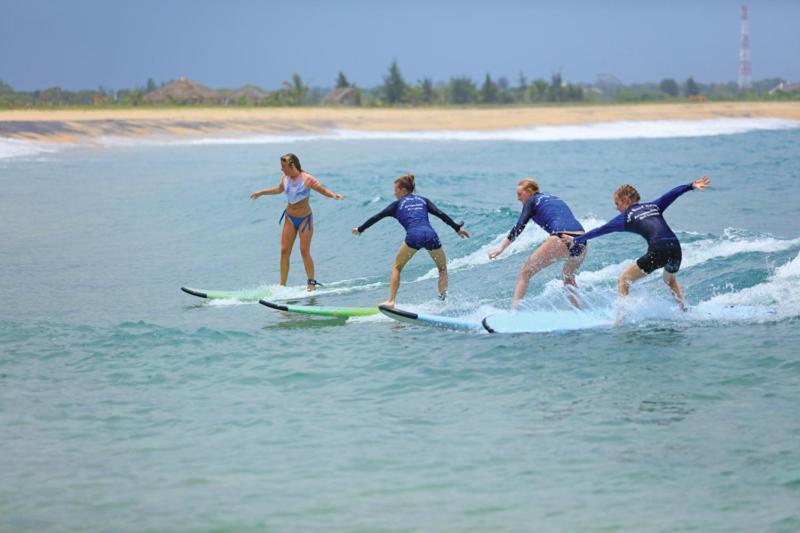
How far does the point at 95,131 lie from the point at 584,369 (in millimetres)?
45227

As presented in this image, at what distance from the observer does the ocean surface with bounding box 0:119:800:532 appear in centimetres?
631

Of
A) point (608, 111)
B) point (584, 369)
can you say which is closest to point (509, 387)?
point (584, 369)

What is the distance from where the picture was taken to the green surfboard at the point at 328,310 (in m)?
11.4

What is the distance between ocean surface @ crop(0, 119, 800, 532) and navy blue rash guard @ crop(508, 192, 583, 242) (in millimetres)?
810

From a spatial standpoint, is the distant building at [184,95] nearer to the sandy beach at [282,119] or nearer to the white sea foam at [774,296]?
the sandy beach at [282,119]

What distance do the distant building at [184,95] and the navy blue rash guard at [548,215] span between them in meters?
65.9

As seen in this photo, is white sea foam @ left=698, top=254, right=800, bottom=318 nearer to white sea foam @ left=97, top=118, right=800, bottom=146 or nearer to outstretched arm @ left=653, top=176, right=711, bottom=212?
outstretched arm @ left=653, top=176, right=711, bottom=212

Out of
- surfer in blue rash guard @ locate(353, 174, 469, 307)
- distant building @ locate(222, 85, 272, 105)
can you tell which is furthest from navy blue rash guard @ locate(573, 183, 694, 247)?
distant building @ locate(222, 85, 272, 105)

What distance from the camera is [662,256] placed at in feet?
33.4

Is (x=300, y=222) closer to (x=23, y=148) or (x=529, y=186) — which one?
(x=529, y=186)

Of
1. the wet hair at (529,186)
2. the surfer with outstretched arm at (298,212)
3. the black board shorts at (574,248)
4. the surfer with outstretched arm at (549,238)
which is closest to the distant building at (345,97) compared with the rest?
the surfer with outstretched arm at (298,212)

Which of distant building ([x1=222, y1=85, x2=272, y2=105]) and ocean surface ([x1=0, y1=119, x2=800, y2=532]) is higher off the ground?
distant building ([x1=222, y1=85, x2=272, y2=105])

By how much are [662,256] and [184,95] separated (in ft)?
228

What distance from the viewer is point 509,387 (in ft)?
28.2
